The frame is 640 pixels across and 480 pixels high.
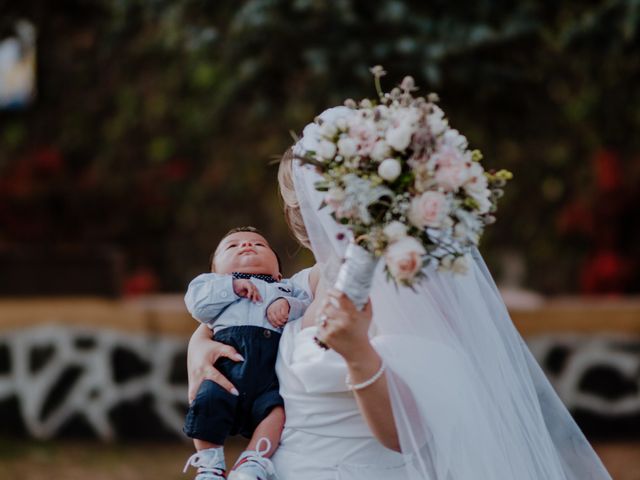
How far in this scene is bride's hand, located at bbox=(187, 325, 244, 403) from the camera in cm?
271

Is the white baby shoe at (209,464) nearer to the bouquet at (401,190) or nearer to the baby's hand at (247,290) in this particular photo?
the baby's hand at (247,290)

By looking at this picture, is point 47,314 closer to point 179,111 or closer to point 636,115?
point 179,111

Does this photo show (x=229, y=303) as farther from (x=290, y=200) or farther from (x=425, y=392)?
(x=425, y=392)

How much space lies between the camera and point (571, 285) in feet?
36.1

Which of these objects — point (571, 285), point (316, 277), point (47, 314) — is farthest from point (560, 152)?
point (316, 277)

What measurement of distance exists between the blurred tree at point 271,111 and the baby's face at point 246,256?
10.7ft

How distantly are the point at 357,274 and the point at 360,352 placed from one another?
188mm

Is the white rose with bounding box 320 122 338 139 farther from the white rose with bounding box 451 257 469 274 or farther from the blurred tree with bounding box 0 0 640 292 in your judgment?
the blurred tree with bounding box 0 0 640 292

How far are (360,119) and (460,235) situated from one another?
1.10ft

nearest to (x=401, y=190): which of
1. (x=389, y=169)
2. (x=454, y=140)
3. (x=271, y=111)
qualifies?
(x=389, y=169)

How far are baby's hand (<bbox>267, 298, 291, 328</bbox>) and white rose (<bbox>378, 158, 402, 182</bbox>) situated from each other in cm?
67

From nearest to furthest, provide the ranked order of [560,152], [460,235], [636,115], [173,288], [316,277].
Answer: [460,235] < [316,277] < [636,115] < [560,152] < [173,288]

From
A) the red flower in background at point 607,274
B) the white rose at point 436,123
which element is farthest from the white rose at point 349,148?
the red flower in background at point 607,274

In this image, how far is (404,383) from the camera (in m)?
2.49
